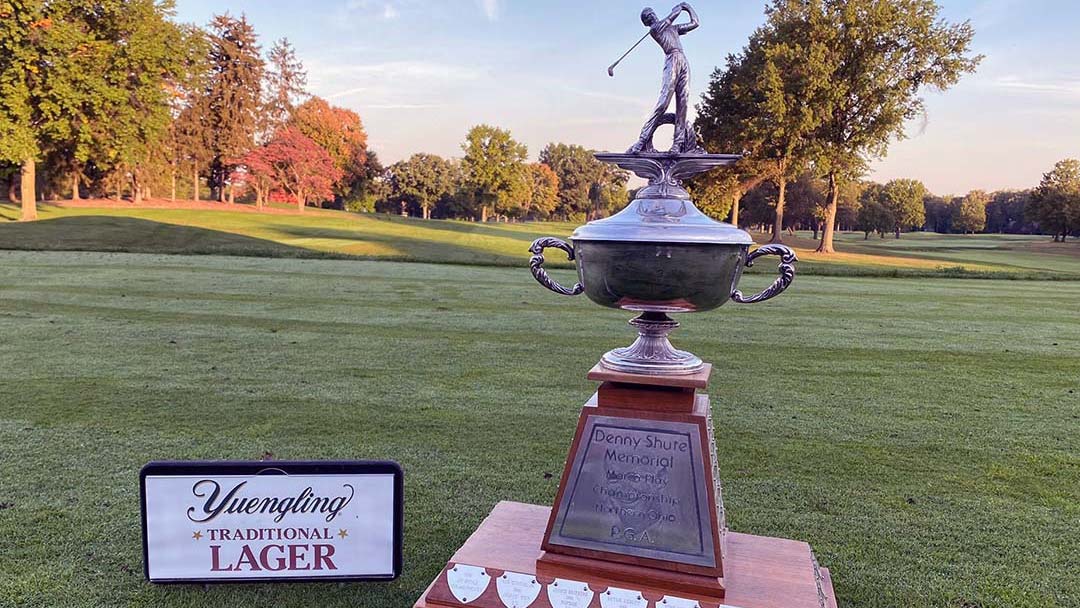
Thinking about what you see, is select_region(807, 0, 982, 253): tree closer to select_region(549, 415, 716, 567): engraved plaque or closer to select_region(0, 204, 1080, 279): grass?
select_region(0, 204, 1080, 279): grass

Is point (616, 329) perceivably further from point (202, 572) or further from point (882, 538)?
point (202, 572)

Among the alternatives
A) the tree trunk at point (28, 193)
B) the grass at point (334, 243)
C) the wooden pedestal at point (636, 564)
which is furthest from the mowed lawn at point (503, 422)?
the tree trunk at point (28, 193)

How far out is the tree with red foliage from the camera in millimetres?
48156

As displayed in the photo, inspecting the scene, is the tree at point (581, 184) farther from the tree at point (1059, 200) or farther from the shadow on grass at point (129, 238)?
the shadow on grass at point (129, 238)

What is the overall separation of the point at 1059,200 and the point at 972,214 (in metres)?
27.5

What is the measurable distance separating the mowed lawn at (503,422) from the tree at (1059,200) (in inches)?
1746

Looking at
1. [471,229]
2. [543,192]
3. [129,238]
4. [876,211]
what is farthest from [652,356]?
[543,192]

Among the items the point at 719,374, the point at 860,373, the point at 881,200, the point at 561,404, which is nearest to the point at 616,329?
the point at 719,374

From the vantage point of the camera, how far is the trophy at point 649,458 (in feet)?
7.86

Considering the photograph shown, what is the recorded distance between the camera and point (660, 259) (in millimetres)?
2295

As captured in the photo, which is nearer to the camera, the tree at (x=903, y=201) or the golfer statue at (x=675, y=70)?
the golfer statue at (x=675, y=70)

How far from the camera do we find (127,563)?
9.43ft

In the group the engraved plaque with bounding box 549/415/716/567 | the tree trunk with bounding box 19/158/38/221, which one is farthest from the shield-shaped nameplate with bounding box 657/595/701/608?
the tree trunk with bounding box 19/158/38/221

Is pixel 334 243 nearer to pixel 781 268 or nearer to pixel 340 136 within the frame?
pixel 781 268
